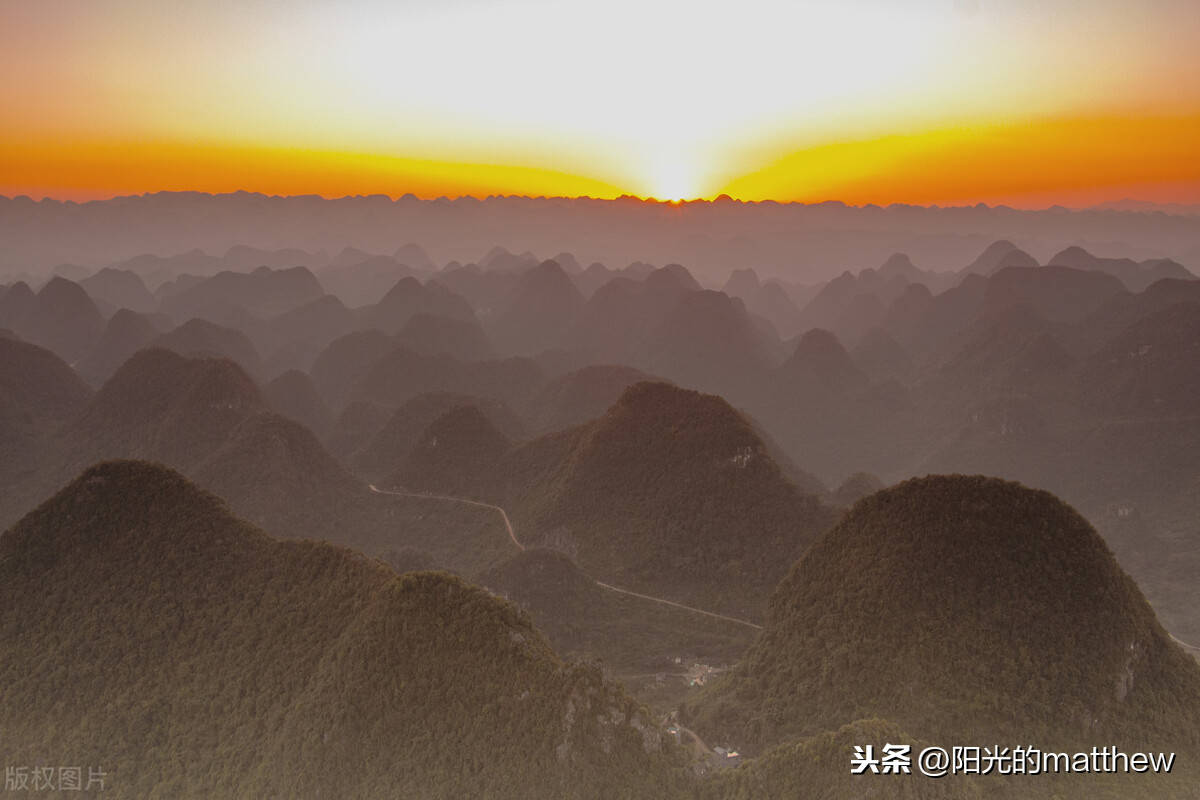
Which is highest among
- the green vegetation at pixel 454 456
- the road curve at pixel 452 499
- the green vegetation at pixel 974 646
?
the green vegetation at pixel 974 646

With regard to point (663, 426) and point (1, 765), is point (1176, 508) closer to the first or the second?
point (663, 426)

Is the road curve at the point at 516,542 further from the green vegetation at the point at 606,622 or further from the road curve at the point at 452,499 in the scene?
the green vegetation at the point at 606,622

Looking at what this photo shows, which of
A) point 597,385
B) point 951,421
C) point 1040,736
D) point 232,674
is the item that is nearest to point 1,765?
point 232,674

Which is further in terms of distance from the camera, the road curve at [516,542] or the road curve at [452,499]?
the road curve at [452,499]

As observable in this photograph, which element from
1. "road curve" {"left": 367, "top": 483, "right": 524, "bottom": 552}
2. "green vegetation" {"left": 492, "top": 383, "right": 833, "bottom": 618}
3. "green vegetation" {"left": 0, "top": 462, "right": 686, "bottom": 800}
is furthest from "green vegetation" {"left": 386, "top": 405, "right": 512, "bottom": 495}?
"green vegetation" {"left": 0, "top": 462, "right": 686, "bottom": 800}

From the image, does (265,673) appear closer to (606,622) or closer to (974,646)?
(606,622)

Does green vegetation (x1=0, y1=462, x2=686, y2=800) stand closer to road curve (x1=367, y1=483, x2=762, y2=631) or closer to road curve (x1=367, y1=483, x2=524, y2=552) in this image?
road curve (x1=367, y1=483, x2=762, y2=631)

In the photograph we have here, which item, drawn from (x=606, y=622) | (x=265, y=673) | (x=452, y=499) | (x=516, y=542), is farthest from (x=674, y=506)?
(x=265, y=673)

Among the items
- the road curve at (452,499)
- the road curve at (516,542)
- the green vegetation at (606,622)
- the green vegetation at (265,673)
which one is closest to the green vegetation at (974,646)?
the green vegetation at (265,673)
